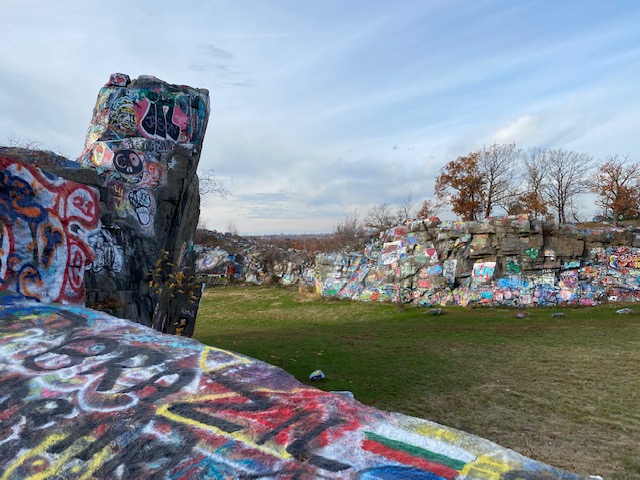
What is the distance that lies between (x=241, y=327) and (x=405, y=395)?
32.9 ft

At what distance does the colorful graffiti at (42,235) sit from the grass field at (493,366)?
4476 mm

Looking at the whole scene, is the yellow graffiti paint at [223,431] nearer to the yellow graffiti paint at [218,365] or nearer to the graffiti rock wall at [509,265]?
the yellow graffiti paint at [218,365]

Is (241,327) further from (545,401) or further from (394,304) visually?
(545,401)

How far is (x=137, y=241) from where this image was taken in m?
8.00

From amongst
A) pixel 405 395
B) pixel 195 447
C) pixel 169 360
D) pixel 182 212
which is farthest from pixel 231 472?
pixel 182 212

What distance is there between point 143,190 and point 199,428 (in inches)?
259

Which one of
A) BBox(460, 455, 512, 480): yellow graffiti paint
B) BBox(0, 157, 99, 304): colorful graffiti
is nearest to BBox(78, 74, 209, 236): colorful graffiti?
BBox(0, 157, 99, 304): colorful graffiti

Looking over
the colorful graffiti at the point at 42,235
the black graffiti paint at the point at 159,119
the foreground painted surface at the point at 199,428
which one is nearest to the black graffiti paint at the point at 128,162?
the black graffiti paint at the point at 159,119

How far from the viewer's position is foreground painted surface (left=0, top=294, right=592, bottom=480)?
2.38 meters

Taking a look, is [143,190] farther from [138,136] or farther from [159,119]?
[159,119]

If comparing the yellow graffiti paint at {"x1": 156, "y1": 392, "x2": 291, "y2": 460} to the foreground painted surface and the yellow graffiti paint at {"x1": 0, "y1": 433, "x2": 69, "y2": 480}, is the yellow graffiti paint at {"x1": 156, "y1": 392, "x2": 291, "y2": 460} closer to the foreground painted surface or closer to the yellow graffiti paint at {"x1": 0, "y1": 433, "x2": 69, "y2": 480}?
the foreground painted surface

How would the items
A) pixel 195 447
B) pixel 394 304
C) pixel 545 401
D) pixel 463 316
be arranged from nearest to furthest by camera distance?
pixel 195 447, pixel 545 401, pixel 463 316, pixel 394 304

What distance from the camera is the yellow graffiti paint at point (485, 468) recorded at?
226 centimetres

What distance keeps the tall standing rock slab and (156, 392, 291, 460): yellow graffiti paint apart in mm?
4690
